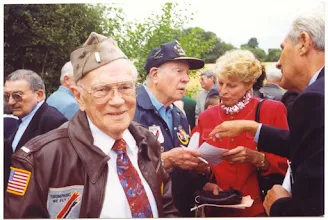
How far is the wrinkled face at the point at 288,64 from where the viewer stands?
274 centimetres

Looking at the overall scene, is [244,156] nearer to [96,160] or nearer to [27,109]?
[96,160]

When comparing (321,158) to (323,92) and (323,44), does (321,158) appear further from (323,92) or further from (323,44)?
(323,44)

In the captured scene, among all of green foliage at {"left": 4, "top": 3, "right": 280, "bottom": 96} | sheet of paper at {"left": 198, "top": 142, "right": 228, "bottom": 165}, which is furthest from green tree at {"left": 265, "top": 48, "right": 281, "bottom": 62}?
sheet of paper at {"left": 198, "top": 142, "right": 228, "bottom": 165}

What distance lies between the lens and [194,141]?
299 centimetres

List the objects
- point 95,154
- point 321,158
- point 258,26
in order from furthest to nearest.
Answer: point 258,26 < point 95,154 < point 321,158

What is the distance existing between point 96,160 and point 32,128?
46 centimetres

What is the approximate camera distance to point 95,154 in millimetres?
2814

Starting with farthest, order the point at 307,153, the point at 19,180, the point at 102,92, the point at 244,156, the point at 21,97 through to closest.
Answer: the point at 244,156
the point at 21,97
the point at 102,92
the point at 19,180
the point at 307,153

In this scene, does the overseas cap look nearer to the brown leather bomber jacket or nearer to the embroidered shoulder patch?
the brown leather bomber jacket

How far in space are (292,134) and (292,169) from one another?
238 mm

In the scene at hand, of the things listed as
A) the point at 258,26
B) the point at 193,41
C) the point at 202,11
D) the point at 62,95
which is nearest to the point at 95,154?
the point at 62,95

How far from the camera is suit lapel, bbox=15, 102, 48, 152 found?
2.78 metres

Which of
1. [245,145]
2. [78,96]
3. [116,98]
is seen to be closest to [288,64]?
[245,145]

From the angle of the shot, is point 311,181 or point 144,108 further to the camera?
point 144,108
